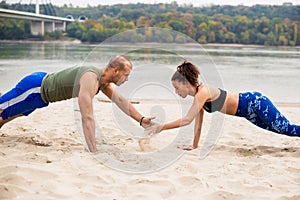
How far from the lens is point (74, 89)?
3.85 metres

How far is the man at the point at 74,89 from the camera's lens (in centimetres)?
358

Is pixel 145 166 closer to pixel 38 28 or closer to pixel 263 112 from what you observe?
pixel 263 112

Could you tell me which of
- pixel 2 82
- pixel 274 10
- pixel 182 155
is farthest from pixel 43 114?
pixel 274 10

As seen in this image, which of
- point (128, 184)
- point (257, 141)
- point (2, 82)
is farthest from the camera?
point (2, 82)

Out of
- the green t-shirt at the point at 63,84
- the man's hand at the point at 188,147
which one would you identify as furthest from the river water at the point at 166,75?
the man's hand at the point at 188,147

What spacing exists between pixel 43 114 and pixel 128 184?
332 centimetres

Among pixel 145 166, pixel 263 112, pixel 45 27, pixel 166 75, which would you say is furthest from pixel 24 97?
pixel 45 27

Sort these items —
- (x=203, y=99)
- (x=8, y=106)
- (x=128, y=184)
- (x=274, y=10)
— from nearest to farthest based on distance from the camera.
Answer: (x=128, y=184), (x=203, y=99), (x=8, y=106), (x=274, y=10)

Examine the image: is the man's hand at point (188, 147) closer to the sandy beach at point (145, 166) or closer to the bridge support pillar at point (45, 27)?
the sandy beach at point (145, 166)

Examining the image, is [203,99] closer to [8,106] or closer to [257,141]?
[257,141]

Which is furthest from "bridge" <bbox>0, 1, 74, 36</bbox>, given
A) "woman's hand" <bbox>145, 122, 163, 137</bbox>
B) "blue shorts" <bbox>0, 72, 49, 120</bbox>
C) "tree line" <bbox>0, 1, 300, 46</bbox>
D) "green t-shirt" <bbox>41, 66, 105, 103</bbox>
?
"woman's hand" <bbox>145, 122, 163, 137</bbox>

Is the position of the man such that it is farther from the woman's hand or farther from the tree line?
the tree line

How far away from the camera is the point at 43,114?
5957 millimetres

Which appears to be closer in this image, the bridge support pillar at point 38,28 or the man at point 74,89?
the man at point 74,89
